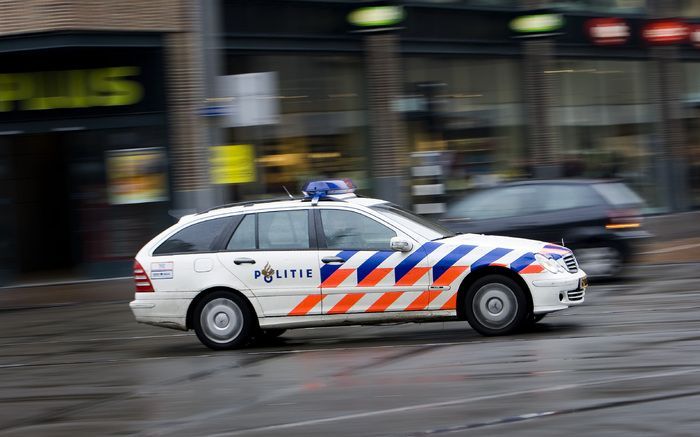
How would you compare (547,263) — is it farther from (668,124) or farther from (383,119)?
(668,124)

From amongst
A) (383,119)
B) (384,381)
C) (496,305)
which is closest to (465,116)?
(383,119)

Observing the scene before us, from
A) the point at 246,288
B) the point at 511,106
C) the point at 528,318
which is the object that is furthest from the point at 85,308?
the point at 511,106

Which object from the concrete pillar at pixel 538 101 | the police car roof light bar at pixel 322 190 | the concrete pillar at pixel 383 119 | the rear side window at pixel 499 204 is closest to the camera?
the police car roof light bar at pixel 322 190

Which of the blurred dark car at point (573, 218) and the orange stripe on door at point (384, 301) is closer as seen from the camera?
the orange stripe on door at point (384, 301)

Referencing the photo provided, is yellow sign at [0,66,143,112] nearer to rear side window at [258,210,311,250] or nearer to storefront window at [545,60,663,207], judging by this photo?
rear side window at [258,210,311,250]

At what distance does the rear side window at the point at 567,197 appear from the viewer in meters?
16.6

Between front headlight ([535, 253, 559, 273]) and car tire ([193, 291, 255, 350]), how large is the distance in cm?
292

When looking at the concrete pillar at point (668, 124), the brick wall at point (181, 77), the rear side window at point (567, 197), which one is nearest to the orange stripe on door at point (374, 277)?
the rear side window at point (567, 197)

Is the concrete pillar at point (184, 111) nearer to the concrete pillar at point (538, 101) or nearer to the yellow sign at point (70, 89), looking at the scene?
the yellow sign at point (70, 89)

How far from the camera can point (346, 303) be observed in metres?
11.3

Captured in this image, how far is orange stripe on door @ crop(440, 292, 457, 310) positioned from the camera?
11.1 m

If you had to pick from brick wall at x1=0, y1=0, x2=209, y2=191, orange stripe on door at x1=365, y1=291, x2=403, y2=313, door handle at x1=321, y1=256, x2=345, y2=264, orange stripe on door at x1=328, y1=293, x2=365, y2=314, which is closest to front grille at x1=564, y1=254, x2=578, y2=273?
orange stripe on door at x1=365, y1=291, x2=403, y2=313

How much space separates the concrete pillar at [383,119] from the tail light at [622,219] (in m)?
9.09

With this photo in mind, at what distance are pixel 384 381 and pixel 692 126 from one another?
986 inches
